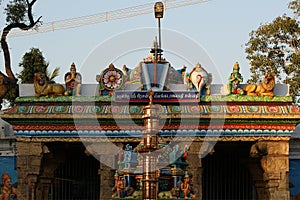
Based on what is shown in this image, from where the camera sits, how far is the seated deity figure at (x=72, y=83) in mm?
21609

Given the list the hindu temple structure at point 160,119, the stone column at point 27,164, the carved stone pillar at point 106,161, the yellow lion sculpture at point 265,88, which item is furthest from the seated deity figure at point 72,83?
the yellow lion sculpture at point 265,88

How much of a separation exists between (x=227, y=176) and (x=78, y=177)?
5.01m

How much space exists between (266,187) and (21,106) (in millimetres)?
7576

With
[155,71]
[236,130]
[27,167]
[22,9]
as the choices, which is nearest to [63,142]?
[27,167]

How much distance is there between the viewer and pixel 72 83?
2166 cm

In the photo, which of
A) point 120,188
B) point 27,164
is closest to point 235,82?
point 120,188

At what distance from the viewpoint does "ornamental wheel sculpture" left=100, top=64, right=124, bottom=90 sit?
70.5ft

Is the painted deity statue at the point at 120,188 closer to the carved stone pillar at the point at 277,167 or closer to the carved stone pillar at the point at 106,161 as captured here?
the carved stone pillar at the point at 106,161

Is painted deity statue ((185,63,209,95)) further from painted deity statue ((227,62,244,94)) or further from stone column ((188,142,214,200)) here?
stone column ((188,142,214,200))

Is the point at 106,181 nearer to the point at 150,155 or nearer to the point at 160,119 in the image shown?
A: the point at 160,119

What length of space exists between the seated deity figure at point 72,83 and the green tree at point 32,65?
548 inches

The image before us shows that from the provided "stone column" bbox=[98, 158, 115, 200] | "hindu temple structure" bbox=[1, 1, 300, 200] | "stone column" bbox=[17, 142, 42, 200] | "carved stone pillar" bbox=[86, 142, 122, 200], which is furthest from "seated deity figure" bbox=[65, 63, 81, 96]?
"stone column" bbox=[98, 158, 115, 200]

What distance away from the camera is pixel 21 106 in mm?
21469

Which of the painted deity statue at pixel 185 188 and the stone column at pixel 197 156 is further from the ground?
the stone column at pixel 197 156
